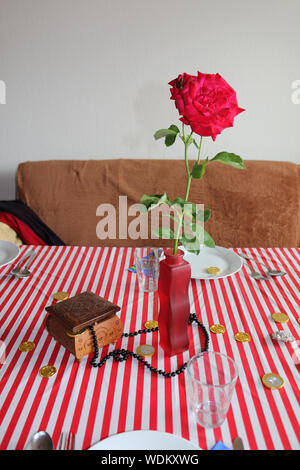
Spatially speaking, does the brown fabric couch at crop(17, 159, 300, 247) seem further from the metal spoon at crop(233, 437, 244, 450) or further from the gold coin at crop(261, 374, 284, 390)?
the metal spoon at crop(233, 437, 244, 450)

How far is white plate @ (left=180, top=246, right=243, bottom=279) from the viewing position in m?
1.19

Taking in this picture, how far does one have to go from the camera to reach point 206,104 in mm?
746

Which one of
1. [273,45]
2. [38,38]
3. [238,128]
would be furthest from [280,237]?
[38,38]

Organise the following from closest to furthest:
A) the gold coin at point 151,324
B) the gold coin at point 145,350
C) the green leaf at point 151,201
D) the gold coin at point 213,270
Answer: the green leaf at point 151,201
the gold coin at point 145,350
the gold coin at point 151,324
the gold coin at point 213,270

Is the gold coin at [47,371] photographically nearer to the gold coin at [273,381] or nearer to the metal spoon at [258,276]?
the gold coin at [273,381]

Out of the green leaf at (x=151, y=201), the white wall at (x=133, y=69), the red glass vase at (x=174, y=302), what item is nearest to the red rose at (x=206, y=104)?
the green leaf at (x=151, y=201)

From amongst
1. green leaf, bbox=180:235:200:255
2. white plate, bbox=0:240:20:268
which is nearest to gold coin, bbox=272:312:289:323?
green leaf, bbox=180:235:200:255

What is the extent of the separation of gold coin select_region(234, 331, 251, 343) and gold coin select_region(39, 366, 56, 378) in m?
0.42

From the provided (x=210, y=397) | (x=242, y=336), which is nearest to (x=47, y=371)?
(x=210, y=397)

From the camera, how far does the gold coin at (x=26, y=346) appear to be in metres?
0.88

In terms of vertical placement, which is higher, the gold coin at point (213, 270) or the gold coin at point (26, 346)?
the gold coin at point (213, 270)

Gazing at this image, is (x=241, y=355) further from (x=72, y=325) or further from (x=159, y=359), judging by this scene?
(x=72, y=325)

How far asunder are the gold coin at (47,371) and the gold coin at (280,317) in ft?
1.78
